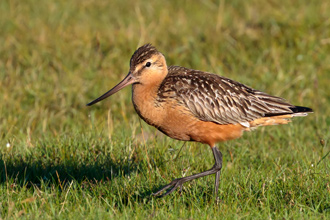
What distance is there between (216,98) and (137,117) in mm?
2376

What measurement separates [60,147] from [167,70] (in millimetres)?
1494

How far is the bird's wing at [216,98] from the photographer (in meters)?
6.20

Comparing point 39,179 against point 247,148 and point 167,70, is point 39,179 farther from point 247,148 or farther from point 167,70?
point 247,148

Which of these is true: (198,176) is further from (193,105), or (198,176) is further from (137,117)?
(137,117)

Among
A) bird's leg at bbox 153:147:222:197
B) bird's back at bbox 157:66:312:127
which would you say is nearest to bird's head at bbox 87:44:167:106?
bird's back at bbox 157:66:312:127

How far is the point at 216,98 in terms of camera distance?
6.43 meters

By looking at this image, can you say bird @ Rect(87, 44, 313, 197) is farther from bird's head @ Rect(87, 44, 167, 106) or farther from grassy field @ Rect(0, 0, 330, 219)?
grassy field @ Rect(0, 0, 330, 219)

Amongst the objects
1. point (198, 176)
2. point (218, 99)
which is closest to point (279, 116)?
point (218, 99)

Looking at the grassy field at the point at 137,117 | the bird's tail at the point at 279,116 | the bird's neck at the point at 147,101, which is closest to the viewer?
the grassy field at the point at 137,117

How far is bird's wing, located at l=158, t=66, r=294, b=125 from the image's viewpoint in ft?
20.3

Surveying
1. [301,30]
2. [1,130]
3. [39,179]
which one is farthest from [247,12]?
[39,179]

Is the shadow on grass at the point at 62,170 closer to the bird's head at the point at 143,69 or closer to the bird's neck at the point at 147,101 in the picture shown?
the bird's neck at the point at 147,101

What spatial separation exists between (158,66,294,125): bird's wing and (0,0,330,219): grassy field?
62 centimetres

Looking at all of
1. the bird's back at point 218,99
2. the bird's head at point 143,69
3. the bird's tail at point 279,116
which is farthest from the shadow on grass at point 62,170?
the bird's tail at point 279,116
